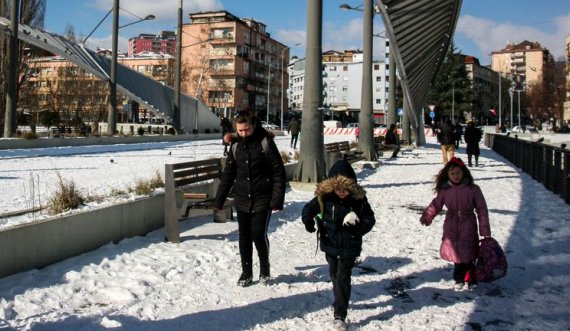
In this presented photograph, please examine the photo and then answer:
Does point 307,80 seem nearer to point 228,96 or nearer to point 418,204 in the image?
point 418,204

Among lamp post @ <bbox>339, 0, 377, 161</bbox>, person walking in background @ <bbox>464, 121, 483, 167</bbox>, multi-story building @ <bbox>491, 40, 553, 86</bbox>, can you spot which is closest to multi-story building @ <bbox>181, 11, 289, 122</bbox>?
lamp post @ <bbox>339, 0, 377, 161</bbox>

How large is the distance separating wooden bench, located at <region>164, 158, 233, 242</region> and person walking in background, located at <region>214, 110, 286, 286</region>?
1.77 m

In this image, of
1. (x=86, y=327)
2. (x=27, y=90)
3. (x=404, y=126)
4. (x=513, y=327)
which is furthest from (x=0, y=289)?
(x=27, y=90)

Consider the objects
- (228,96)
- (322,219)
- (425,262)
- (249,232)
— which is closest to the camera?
(322,219)

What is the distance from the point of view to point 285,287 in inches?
199

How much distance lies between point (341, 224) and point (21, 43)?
38.1m

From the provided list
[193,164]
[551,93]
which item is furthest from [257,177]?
[551,93]

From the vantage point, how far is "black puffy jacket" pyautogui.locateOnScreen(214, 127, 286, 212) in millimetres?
4930

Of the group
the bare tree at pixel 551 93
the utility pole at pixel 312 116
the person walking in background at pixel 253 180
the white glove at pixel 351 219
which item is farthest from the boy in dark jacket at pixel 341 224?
the bare tree at pixel 551 93

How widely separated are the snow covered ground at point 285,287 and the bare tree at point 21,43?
29.1 metres

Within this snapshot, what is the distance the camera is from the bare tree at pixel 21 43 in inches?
1325

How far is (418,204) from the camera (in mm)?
10352

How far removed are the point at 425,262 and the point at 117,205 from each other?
3684 mm

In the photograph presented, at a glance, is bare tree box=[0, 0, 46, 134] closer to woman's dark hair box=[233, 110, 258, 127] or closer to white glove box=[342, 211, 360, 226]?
woman's dark hair box=[233, 110, 258, 127]
